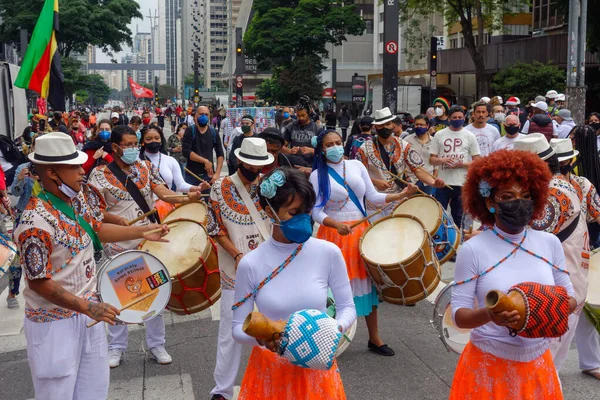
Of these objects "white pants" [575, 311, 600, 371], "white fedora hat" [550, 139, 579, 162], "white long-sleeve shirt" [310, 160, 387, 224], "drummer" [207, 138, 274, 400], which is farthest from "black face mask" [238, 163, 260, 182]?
"white pants" [575, 311, 600, 371]

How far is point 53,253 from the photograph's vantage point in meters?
4.28

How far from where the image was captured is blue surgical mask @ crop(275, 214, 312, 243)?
3645mm

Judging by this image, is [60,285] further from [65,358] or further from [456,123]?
[456,123]

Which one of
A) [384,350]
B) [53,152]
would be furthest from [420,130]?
[53,152]

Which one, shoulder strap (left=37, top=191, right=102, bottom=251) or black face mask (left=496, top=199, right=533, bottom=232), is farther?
shoulder strap (left=37, top=191, right=102, bottom=251)

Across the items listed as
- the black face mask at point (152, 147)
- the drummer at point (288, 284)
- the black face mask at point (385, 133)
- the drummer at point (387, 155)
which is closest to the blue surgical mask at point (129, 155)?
the black face mask at point (152, 147)

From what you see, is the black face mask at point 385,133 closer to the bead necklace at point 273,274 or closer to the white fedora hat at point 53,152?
the white fedora hat at point 53,152

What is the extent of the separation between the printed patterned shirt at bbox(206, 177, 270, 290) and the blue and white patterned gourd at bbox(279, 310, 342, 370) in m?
2.28

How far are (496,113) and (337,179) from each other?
32.7 feet

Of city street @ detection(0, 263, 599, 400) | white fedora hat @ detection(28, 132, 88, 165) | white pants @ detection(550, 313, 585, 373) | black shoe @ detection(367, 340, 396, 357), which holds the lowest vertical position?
city street @ detection(0, 263, 599, 400)

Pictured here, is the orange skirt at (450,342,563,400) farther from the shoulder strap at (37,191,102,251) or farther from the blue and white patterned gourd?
the shoulder strap at (37,191,102,251)

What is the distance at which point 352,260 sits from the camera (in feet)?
21.3

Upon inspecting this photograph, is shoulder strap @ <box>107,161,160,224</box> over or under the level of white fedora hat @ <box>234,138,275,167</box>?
under

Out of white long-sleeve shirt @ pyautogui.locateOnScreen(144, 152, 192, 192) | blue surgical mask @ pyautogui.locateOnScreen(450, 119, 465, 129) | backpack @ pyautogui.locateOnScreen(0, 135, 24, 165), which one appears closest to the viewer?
white long-sleeve shirt @ pyautogui.locateOnScreen(144, 152, 192, 192)
